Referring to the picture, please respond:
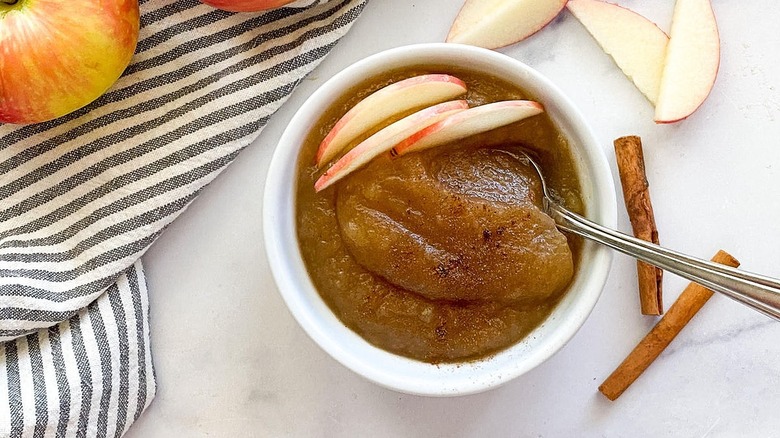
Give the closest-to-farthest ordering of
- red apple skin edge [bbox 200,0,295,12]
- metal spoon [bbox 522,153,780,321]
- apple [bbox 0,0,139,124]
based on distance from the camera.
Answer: metal spoon [bbox 522,153,780,321] < apple [bbox 0,0,139,124] < red apple skin edge [bbox 200,0,295,12]

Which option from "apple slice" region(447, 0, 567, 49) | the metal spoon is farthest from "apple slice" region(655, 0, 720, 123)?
the metal spoon

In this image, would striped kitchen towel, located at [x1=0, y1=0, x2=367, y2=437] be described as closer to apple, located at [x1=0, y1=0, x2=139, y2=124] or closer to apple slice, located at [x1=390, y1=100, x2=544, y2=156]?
apple, located at [x1=0, y1=0, x2=139, y2=124]

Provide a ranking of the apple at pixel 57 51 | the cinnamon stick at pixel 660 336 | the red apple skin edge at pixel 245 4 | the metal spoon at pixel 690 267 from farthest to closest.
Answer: the cinnamon stick at pixel 660 336
the red apple skin edge at pixel 245 4
the apple at pixel 57 51
the metal spoon at pixel 690 267

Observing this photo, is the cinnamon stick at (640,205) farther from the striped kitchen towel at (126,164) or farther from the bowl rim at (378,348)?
the striped kitchen towel at (126,164)

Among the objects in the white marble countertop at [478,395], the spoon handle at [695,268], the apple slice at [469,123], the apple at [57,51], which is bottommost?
the white marble countertop at [478,395]

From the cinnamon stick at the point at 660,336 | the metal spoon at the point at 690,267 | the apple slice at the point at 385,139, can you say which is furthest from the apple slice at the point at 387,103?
the cinnamon stick at the point at 660,336

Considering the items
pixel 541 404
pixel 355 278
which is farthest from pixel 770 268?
pixel 355 278

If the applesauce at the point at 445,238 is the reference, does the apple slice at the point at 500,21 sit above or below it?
above
